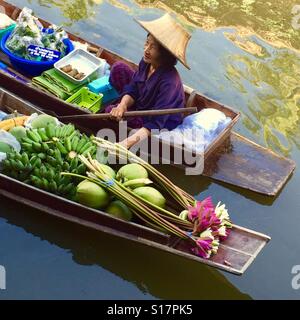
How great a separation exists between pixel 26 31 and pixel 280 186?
3.48 meters

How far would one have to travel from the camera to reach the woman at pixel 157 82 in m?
5.60

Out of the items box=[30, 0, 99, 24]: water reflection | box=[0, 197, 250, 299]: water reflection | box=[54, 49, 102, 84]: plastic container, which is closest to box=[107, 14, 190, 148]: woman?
box=[54, 49, 102, 84]: plastic container

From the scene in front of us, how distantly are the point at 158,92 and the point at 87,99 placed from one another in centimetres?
94

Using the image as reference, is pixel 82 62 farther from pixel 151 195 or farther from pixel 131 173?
pixel 151 195

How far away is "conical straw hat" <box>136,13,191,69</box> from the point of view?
554 centimetres

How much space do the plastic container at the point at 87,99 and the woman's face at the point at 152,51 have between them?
888 mm

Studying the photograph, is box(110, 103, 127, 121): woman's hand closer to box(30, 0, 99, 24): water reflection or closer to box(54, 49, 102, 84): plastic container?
box(54, 49, 102, 84): plastic container

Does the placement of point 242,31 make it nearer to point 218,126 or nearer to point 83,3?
point 83,3

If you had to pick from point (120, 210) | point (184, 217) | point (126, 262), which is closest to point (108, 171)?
point (120, 210)

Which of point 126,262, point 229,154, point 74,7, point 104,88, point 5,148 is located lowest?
point 126,262

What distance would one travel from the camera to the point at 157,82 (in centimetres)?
585

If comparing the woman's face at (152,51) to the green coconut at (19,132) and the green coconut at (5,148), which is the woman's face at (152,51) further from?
the green coconut at (5,148)

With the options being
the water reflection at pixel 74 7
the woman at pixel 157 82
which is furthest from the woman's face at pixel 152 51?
the water reflection at pixel 74 7

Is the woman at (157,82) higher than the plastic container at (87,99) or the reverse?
higher
